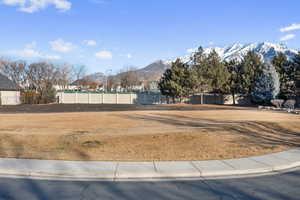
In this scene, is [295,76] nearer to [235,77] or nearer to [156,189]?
[235,77]

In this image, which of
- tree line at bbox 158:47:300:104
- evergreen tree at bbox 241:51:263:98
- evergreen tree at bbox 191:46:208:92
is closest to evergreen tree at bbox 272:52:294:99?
tree line at bbox 158:47:300:104

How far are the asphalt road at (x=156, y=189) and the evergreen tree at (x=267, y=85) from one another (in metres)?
28.9

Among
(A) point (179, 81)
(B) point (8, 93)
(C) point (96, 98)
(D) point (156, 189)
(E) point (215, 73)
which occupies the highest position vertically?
(E) point (215, 73)

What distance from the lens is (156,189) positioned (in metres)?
4.25

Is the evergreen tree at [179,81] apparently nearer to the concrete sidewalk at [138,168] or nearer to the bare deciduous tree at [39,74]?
the concrete sidewalk at [138,168]

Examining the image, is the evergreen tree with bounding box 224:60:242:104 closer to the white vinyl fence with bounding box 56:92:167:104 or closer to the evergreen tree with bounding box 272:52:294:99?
the evergreen tree with bounding box 272:52:294:99

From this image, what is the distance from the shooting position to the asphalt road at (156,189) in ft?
12.9

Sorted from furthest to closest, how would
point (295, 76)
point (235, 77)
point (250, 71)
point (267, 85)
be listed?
point (235, 77), point (250, 71), point (295, 76), point (267, 85)

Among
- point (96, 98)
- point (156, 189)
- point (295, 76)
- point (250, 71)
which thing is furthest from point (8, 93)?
point (295, 76)

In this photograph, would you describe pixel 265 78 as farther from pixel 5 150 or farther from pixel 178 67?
pixel 5 150

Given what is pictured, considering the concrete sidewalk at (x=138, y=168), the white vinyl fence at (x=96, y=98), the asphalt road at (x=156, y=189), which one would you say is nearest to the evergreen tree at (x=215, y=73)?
the white vinyl fence at (x=96, y=98)

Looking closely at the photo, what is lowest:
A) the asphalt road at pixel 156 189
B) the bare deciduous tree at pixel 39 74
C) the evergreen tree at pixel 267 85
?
the asphalt road at pixel 156 189

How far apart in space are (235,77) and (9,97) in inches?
1518

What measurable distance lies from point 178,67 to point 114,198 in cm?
3080
